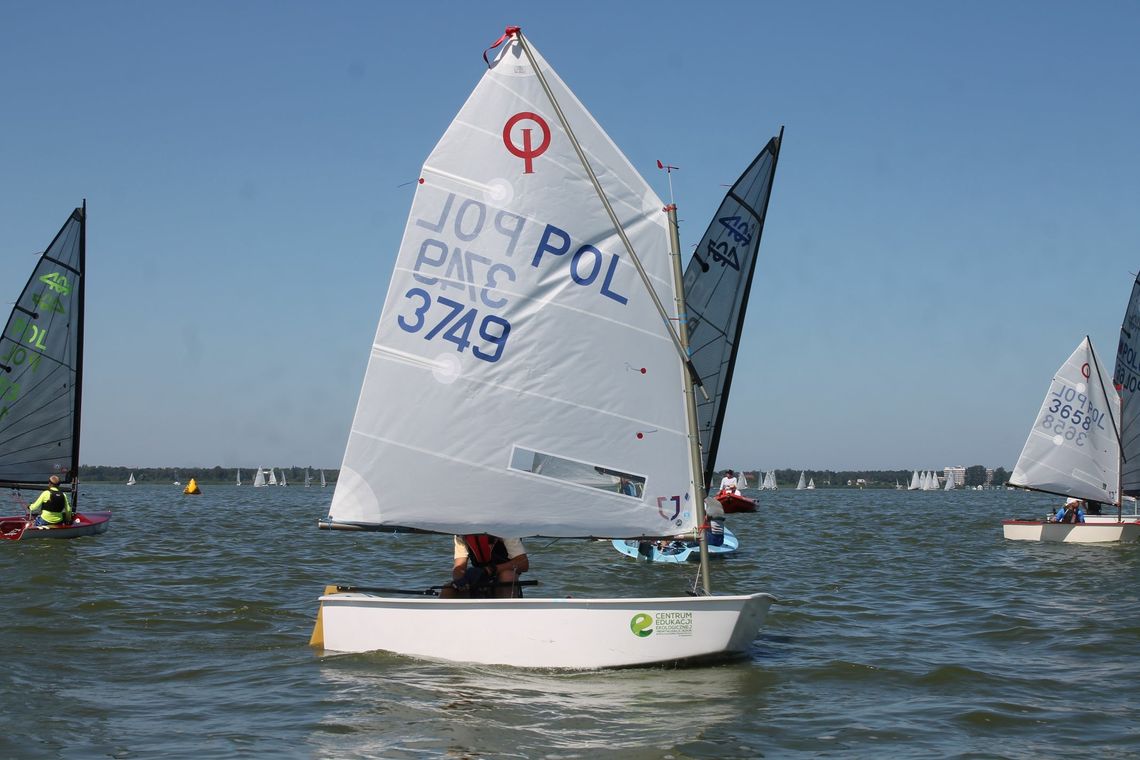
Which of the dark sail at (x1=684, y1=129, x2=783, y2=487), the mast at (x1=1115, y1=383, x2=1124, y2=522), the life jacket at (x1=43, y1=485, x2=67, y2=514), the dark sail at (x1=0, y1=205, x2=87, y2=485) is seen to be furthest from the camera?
the mast at (x1=1115, y1=383, x2=1124, y2=522)

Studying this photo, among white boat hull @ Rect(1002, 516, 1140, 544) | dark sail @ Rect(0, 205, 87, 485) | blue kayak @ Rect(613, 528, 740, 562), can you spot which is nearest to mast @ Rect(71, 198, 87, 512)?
dark sail @ Rect(0, 205, 87, 485)

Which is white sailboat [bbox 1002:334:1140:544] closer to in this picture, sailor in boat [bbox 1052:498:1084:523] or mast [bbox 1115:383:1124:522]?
mast [bbox 1115:383:1124:522]

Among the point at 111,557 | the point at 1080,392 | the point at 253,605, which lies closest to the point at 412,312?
the point at 253,605

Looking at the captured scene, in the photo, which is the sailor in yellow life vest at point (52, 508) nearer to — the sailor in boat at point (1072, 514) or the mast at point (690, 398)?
the mast at point (690, 398)

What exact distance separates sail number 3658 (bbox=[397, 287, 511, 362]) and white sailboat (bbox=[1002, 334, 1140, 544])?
78.0ft

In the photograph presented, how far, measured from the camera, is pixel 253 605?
1547 cm

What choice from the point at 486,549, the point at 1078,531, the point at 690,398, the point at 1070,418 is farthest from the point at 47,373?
the point at 1070,418

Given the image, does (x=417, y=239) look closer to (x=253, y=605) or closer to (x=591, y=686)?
(x=591, y=686)

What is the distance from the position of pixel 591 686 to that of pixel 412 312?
4.06 m

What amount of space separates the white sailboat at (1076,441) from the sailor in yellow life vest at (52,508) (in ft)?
82.4

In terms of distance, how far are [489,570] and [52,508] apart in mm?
18321

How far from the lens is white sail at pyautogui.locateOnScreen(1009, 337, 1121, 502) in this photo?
1198 inches

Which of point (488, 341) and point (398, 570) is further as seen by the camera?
point (398, 570)

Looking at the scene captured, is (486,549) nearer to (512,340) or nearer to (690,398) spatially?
(512,340)
